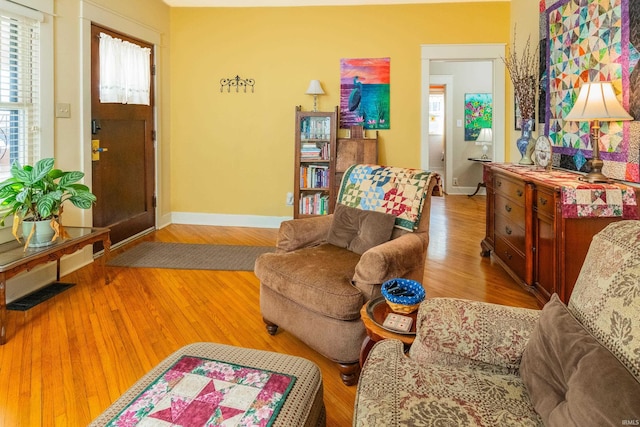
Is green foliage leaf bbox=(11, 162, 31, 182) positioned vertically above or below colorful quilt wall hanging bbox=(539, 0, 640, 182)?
below

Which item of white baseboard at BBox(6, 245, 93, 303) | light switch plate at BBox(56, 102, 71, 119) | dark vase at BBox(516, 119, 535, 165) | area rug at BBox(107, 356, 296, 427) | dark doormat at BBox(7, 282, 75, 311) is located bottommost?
dark doormat at BBox(7, 282, 75, 311)

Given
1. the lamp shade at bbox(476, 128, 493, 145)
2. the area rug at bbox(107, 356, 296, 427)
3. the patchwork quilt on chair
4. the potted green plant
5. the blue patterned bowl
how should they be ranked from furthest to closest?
the lamp shade at bbox(476, 128, 493, 145) < the potted green plant < the patchwork quilt on chair < the blue patterned bowl < the area rug at bbox(107, 356, 296, 427)

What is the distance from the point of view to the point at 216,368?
1.37 meters

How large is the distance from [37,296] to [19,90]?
1.45 meters

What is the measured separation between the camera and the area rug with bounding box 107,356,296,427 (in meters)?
1.14

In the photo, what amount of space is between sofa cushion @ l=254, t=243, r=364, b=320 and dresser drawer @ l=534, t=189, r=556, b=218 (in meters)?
1.21

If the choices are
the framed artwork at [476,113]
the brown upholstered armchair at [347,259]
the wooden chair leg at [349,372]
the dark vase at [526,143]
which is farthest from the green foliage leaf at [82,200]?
the framed artwork at [476,113]

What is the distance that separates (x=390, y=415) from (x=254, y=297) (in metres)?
2.12

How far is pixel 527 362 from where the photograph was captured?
1218 mm

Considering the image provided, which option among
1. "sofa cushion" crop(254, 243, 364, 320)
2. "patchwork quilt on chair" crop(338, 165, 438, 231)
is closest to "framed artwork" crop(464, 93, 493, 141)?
"patchwork quilt on chair" crop(338, 165, 438, 231)

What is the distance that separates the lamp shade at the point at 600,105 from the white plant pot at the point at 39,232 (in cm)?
336

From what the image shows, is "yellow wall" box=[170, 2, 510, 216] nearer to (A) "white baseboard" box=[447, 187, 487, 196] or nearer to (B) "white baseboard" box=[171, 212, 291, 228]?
(B) "white baseboard" box=[171, 212, 291, 228]

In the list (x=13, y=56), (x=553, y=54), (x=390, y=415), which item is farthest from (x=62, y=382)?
(x=553, y=54)

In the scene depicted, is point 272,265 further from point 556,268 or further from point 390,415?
point 556,268
